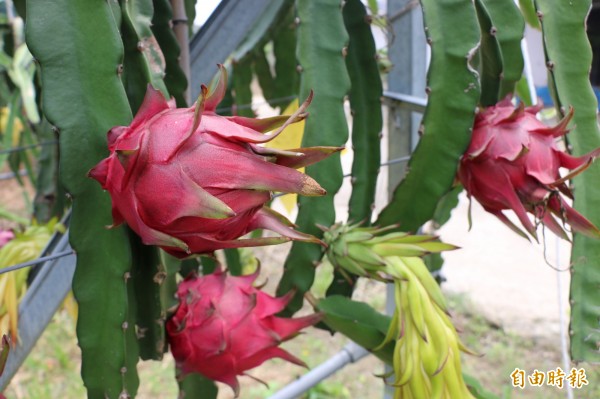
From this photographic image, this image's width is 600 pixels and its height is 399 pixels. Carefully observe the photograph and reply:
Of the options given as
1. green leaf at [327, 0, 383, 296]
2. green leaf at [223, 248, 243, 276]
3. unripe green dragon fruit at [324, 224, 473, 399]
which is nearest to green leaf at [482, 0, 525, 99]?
green leaf at [327, 0, 383, 296]

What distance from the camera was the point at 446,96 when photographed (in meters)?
0.60

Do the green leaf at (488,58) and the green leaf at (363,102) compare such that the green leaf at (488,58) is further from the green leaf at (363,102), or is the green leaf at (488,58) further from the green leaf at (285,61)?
the green leaf at (285,61)

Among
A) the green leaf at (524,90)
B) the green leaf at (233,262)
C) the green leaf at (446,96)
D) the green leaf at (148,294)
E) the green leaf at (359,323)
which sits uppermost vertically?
the green leaf at (446,96)

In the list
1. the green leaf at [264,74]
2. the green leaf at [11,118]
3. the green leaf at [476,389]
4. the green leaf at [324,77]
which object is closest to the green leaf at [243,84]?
the green leaf at [264,74]

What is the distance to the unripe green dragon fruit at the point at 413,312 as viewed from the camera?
1.74 feet

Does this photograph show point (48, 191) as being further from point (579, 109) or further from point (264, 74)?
point (579, 109)

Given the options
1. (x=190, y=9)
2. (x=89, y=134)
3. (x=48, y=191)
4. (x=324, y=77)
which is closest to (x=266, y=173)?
(x=89, y=134)

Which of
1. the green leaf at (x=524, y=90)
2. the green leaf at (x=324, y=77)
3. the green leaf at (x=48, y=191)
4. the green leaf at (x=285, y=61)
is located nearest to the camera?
the green leaf at (x=324, y=77)

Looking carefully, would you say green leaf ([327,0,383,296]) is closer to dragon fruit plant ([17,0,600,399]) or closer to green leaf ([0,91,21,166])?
dragon fruit plant ([17,0,600,399])

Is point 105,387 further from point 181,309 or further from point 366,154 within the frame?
point 366,154

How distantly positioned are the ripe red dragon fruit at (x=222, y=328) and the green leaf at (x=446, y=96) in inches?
8.8

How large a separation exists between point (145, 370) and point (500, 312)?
1.33m

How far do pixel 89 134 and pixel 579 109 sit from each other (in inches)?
20.1

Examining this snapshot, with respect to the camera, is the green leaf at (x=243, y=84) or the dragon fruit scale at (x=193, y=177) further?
the green leaf at (x=243, y=84)
